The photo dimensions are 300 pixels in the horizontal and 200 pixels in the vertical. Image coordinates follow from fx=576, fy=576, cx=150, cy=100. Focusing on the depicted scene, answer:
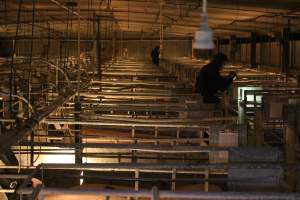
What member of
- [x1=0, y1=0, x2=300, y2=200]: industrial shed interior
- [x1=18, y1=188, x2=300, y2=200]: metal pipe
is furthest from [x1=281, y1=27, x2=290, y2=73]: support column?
[x1=18, y1=188, x2=300, y2=200]: metal pipe

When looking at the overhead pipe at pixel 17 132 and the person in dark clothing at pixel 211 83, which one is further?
the person in dark clothing at pixel 211 83

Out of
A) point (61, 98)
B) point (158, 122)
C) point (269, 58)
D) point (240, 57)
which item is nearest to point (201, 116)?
point (158, 122)

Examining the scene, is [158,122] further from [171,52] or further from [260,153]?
[171,52]

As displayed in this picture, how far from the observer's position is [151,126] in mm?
6512

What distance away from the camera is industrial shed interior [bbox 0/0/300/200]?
3.10 meters

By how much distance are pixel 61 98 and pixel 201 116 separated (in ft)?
5.61

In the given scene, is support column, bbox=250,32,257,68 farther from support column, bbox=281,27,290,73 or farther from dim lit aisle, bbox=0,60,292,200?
dim lit aisle, bbox=0,60,292,200

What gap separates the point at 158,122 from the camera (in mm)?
5773

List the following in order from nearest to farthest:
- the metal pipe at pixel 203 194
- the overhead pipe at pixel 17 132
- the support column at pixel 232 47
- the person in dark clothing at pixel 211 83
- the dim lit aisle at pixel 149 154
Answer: the metal pipe at pixel 203 194
the overhead pipe at pixel 17 132
the dim lit aisle at pixel 149 154
the person in dark clothing at pixel 211 83
the support column at pixel 232 47

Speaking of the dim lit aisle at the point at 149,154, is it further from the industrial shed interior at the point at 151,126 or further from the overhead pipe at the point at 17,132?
the overhead pipe at the point at 17,132

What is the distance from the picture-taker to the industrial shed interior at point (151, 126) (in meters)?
3.10

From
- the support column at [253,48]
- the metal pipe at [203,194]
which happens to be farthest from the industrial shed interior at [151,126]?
the support column at [253,48]

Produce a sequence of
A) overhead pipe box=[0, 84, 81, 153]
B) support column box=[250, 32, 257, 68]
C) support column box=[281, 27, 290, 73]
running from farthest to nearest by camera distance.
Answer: support column box=[250, 32, 257, 68] → support column box=[281, 27, 290, 73] → overhead pipe box=[0, 84, 81, 153]

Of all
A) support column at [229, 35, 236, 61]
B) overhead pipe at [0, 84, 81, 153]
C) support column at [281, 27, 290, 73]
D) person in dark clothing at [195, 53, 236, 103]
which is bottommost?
overhead pipe at [0, 84, 81, 153]
